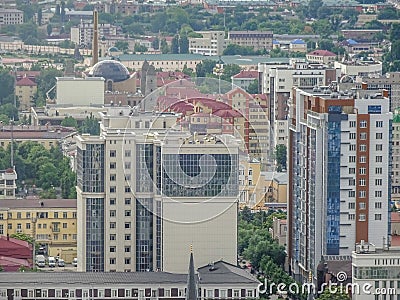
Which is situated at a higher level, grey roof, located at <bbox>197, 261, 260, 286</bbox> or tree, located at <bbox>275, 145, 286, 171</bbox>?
tree, located at <bbox>275, 145, 286, 171</bbox>

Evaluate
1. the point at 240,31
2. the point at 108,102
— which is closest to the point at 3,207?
the point at 108,102

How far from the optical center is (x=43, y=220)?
20562 mm

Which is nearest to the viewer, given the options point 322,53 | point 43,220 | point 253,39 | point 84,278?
point 84,278

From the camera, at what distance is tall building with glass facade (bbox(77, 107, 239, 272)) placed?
17.4 meters

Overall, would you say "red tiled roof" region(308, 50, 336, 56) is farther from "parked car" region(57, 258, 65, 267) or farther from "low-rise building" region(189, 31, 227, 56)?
"parked car" region(57, 258, 65, 267)

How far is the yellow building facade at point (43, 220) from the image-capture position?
20234 mm

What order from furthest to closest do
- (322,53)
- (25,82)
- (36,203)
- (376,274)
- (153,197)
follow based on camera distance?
(322,53) → (25,82) → (36,203) → (153,197) → (376,274)

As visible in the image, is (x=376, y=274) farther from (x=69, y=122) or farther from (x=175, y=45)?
(x=175, y=45)

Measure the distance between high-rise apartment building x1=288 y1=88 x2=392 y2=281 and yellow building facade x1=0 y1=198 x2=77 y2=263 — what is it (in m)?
2.90

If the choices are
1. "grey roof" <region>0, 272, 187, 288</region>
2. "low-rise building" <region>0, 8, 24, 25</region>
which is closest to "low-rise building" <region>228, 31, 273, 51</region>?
"low-rise building" <region>0, 8, 24, 25</region>

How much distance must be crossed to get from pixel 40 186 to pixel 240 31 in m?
21.6

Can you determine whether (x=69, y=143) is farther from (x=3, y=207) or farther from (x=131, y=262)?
(x=131, y=262)

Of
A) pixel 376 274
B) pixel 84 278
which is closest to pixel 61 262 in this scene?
pixel 84 278

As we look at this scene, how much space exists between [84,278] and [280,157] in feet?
17.0
